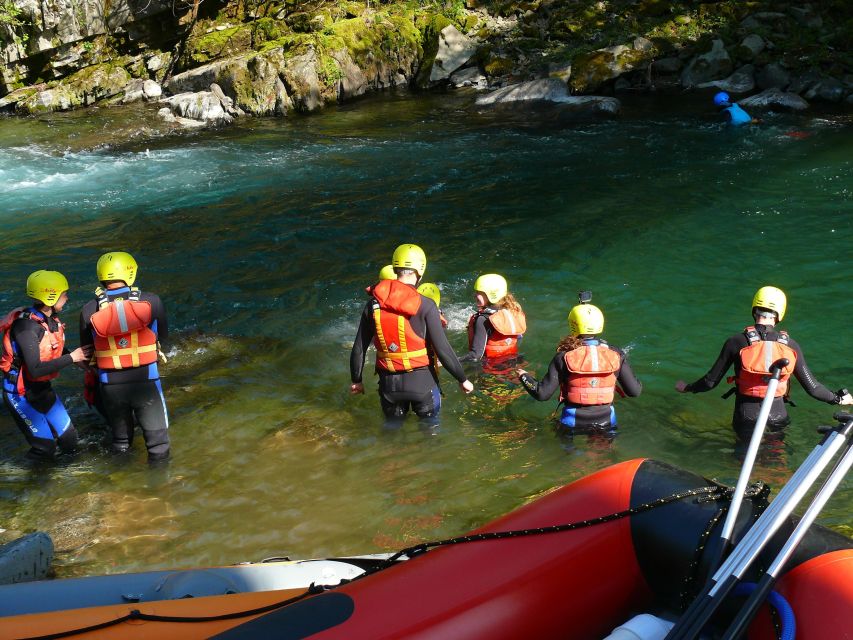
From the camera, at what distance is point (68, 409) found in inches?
315

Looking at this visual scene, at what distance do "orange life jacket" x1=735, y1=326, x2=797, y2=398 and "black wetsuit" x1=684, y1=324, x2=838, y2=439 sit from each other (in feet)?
0.15

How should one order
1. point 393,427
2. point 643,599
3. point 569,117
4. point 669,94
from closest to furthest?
point 643,599, point 393,427, point 569,117, point 669,94

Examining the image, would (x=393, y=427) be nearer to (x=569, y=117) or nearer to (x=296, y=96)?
(x=569, y=117)

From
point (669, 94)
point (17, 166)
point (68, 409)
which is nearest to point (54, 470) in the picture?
point (68, 409)

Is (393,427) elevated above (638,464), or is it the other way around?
(638,464)

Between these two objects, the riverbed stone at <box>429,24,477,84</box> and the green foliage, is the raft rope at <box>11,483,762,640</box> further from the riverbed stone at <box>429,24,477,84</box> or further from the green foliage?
the green foliage

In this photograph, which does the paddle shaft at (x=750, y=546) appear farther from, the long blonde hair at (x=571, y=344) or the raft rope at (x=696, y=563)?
the long blonde hair at (x=571, y=344)

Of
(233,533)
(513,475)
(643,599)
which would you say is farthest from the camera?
(513,475)

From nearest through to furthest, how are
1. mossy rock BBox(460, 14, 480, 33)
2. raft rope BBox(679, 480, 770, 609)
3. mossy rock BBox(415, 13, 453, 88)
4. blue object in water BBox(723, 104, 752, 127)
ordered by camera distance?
raft rope BBox(679, 480, 770, 609)
blue object in water BBox(723, 104, 752, 127)
mossy rock BBox(415, 13, 453, 88)
mossy rock BBox(460, 14, 480, 33)

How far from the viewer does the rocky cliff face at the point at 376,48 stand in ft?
70.6

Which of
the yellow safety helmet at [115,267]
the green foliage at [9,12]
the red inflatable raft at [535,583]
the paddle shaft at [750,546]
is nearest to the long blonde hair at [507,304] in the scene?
the yellow safety helmet at [115,267]

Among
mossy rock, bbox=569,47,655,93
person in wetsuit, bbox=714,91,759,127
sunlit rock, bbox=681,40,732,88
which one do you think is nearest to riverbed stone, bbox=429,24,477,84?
mossy rock, bbox=569,47,655,93

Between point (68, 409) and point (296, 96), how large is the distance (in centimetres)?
1584

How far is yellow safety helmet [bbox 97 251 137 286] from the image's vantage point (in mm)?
6133
